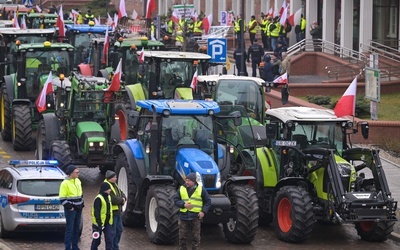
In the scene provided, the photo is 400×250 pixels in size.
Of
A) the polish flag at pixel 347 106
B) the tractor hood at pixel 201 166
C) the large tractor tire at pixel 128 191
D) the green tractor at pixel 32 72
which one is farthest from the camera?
the green tractor at pixel 32 72

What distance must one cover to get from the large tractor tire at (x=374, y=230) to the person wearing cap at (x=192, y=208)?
12.7 feet

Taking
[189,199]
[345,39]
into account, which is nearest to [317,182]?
[189,199]

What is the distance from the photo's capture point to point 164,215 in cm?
2041

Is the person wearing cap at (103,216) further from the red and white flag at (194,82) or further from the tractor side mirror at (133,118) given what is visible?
the red and white flag at (194,82)

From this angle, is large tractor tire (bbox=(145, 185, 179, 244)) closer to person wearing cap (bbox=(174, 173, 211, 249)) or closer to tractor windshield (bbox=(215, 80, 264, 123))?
person wearing cap (bbox=(174, 173, 211, 249))

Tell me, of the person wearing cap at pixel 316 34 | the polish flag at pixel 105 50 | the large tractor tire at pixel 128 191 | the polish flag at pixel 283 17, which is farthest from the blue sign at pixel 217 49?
the large tractor tire at pixel 128 191

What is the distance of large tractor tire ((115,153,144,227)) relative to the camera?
864 inches

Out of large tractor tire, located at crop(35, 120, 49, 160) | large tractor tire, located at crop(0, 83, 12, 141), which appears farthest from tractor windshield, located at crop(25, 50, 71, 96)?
large tractor tire, located at crop(35, 120, 49, 160)

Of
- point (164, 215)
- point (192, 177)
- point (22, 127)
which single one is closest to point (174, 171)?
point (164, 215)

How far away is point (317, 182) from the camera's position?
21.7 metres

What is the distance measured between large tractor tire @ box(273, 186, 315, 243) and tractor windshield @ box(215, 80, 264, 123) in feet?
19.3

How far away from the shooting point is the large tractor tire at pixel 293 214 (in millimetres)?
21047

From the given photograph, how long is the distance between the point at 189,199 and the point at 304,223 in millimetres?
2781

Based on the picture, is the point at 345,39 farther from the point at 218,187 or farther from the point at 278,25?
the point at 218,187
